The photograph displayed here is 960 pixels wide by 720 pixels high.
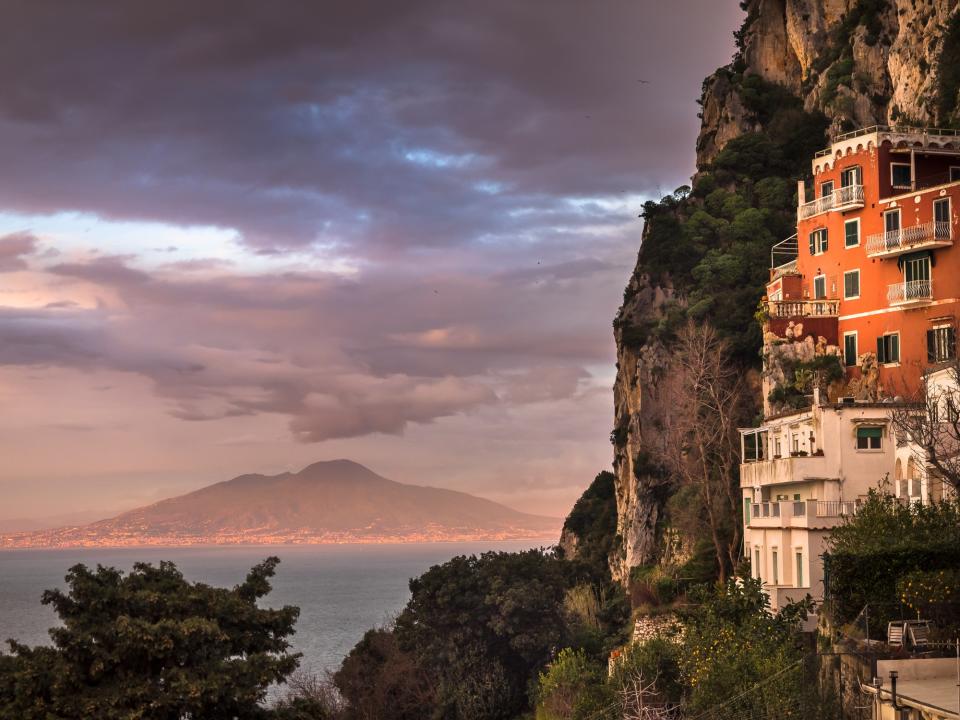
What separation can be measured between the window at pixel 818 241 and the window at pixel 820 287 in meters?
1.27

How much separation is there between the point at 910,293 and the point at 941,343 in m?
2.66

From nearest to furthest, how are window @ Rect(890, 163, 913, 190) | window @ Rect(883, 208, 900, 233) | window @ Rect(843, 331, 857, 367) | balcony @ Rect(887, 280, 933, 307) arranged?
balcony @ Rect(887, 280, 933, 307) < window @ Rect(883, 208, 900, 233) < window @ Rect(843, 331, 857, 367) < window @ Rect(890, 163, 913, 190)

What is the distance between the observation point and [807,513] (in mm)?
48812

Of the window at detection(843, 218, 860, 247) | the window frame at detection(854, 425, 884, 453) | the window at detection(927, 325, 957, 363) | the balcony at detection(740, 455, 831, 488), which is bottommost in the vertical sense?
the balcony at detection(740, 455, 831, 488)

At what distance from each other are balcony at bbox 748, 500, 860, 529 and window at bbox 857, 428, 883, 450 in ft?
7.77

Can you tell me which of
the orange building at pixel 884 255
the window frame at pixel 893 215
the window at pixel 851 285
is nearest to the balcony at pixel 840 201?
the orange building at pixel 884 255

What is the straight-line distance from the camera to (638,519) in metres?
80.4

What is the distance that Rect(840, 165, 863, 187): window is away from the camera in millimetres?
61062

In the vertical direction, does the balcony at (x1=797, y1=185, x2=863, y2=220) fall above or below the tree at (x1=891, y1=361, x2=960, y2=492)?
above

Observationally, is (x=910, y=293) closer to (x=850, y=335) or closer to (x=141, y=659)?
(x=850, y=335)

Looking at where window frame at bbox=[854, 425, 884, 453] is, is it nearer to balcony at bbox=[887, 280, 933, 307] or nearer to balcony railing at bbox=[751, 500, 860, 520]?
balcony railing at bbox=[751, 500, 860, 520]

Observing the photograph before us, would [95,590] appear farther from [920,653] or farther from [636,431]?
[636,431]

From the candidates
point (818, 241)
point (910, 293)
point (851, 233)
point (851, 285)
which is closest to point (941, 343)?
point (910, 293)

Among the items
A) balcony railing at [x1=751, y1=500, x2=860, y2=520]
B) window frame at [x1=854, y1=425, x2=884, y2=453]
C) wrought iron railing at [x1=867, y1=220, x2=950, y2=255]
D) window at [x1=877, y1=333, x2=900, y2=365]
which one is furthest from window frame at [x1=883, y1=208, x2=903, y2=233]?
balcony railing at [x1=751, y1=500, x2=860, y2=520]
